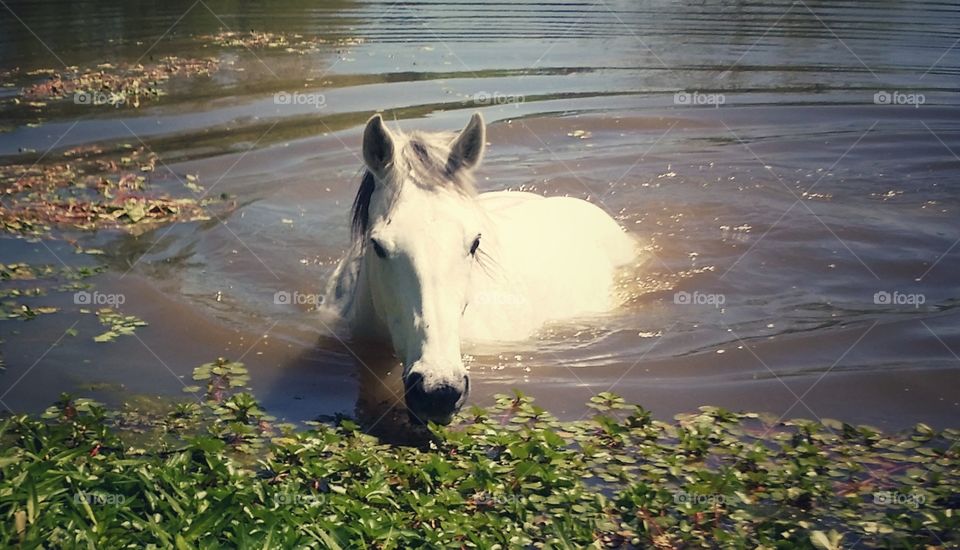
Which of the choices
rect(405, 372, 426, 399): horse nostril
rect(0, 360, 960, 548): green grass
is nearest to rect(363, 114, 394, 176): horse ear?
rect(405, 372, 426, 399): horse nostril

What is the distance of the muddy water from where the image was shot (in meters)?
6.93

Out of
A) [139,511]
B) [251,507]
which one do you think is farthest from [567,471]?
[139,511]

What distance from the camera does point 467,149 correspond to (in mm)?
6086

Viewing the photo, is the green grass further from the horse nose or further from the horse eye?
the horse eye

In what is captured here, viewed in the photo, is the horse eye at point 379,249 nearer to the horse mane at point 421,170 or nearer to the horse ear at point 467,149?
the horse mane at point 421,170

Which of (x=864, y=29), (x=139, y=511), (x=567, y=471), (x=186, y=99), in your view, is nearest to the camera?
(x=139, y=511)

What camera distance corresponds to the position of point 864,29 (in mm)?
22656

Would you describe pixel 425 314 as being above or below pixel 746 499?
above

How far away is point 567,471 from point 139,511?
2.24 meters

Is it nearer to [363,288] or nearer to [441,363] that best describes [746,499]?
[441,363]

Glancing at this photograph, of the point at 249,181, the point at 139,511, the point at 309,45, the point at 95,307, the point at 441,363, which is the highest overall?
the point at 309,45

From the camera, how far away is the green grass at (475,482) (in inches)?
170

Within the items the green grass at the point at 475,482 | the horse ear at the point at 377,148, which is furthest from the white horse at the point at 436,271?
the green grass at the point at 475,482

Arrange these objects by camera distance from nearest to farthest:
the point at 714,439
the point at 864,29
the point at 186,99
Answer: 1. the point at 714,439
2. the point at 186,99
3. the point at 864,29
